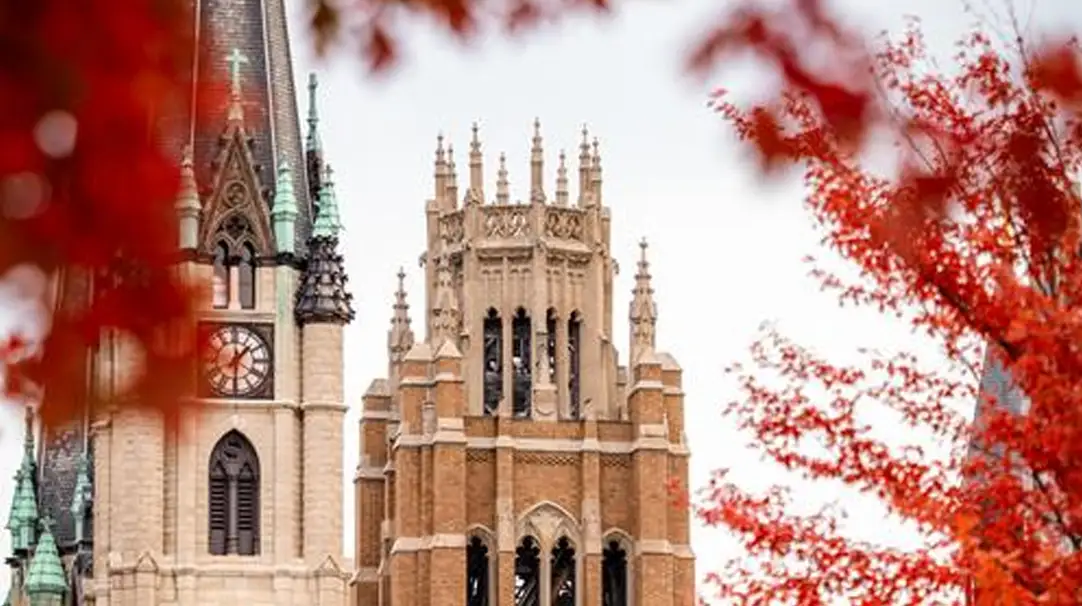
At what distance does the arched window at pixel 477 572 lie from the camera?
82.0m

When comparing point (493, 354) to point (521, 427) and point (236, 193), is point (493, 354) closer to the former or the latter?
point (521, 427)

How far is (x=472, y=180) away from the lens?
8994cm

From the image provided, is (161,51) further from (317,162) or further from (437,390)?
(437,390)

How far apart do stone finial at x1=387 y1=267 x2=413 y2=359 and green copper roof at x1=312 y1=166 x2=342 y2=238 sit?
16.3m

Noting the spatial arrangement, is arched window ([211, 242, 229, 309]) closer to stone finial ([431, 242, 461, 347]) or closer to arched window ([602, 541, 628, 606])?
stone finial ([431, 242, 461, 347])

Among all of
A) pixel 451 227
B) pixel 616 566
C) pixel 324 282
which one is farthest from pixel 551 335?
pixel 324 282

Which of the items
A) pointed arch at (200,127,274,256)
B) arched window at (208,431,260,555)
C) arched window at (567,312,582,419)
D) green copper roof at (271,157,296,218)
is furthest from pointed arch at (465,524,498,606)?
green copper roof at (271,157,296,218)

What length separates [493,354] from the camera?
88062 millimetres

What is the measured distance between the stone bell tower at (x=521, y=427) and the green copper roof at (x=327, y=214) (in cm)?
1075

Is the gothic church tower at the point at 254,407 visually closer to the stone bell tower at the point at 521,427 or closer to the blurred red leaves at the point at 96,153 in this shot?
the stone bell tower at the point at 521,427

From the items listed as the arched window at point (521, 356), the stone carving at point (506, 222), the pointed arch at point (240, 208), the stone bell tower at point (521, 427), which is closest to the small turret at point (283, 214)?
the pointed arch at point (240, 208)

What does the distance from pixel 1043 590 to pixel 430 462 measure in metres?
67.0

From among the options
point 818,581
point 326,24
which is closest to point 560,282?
point 818,581

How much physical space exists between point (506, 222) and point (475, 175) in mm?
1852
